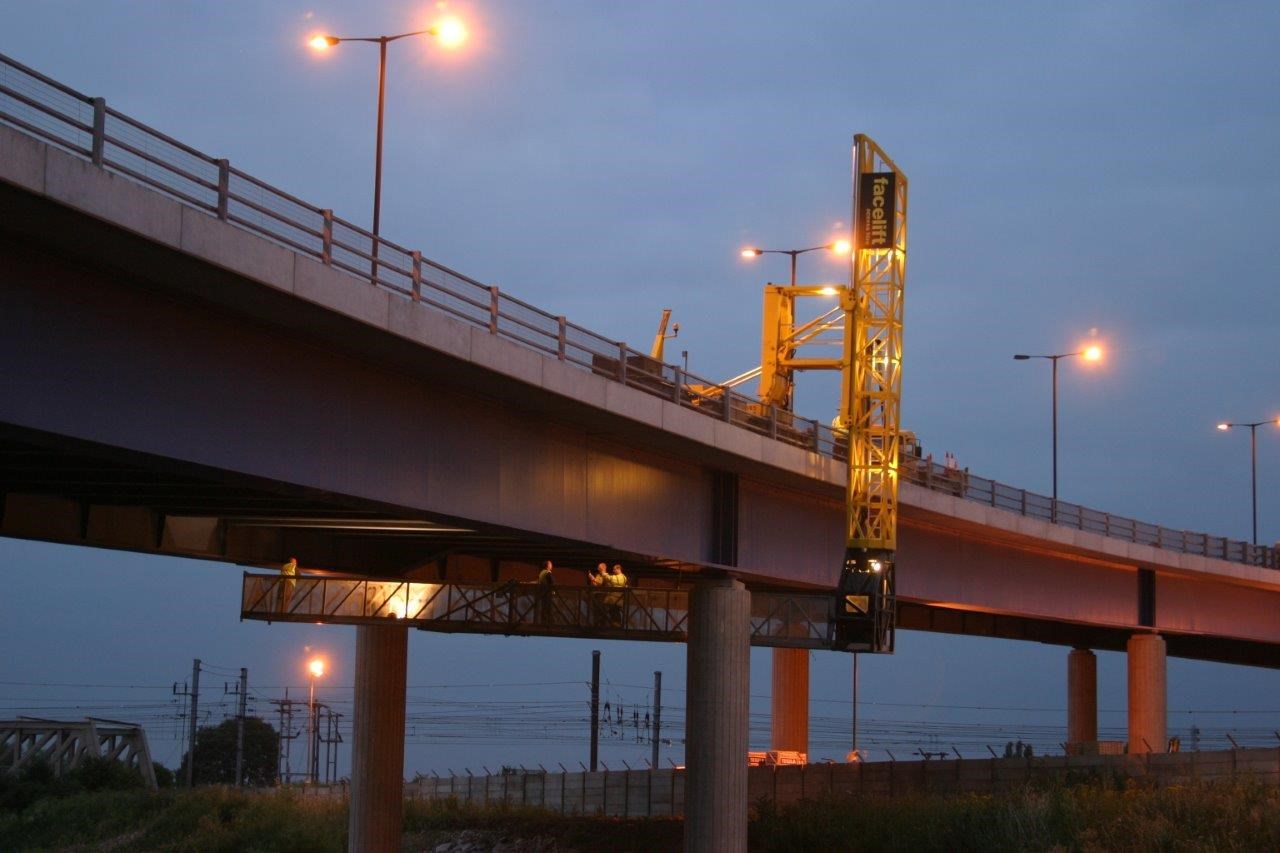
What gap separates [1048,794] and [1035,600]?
15.7 metres

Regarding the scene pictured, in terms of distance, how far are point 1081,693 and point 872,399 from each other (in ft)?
157

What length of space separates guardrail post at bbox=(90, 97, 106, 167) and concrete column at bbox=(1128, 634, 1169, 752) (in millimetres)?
51369

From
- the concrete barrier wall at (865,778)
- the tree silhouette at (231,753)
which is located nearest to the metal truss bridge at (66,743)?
the concrete barrier wall at (865,778)

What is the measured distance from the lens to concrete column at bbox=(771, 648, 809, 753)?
70.7 metres

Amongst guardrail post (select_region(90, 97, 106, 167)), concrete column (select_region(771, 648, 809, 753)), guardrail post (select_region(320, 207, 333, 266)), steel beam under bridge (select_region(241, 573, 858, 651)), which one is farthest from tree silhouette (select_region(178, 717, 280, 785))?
guardrail post (select_region(90, 97, 106, 167))

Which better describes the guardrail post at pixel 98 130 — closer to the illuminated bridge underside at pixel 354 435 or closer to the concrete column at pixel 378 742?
the illuminated bridge underside at pixel 354 435

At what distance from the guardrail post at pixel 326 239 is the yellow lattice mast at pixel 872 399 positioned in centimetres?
2047

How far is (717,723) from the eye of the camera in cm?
3588

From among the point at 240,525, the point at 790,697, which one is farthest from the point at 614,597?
the point at 790,697

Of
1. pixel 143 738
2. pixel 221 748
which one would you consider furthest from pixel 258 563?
pixel 221 748

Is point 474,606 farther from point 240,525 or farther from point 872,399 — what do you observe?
point 872,399

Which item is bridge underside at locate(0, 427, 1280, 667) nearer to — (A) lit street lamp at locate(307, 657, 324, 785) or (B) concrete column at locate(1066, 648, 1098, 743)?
(A) lit street lamp at locate(307, 657, 324, 785)

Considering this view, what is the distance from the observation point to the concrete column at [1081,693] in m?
87.4

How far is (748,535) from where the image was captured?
1510 inches
